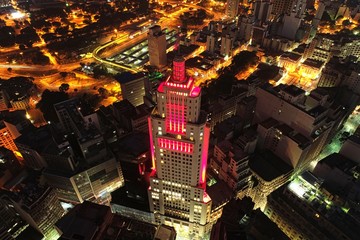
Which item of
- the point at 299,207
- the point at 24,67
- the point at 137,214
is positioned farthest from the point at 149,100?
the point at 24,67

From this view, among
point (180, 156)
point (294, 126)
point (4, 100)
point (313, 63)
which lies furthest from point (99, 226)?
point (313, 63)

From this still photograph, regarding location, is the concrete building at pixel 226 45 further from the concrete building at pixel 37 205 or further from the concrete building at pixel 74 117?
the concrete building at pixel 37 205

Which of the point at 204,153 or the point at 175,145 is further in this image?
the point at 204,153

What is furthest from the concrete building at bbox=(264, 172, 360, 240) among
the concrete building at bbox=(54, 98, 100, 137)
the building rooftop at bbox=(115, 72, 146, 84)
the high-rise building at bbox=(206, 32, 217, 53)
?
the high-rise building at bbox=(206, 32, 217, 53)

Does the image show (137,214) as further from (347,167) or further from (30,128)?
(347,167)

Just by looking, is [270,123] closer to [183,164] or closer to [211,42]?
[183,164]

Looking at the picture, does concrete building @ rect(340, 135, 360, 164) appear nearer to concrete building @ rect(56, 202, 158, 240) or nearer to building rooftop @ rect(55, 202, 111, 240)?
concrete building @ rect(56, 202, 158, 240)

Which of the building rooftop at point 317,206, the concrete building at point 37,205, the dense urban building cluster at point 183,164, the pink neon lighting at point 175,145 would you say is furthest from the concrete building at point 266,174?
the concrete building at point 37,205
